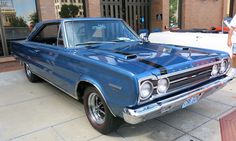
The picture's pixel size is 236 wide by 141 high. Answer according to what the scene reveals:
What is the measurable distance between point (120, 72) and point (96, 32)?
1697mm

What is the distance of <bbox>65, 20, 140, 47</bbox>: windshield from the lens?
3.93 metres

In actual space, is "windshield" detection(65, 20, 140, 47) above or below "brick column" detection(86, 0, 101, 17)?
below

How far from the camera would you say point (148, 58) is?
3102 mm

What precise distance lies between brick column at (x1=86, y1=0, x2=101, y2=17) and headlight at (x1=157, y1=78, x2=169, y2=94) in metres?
7.08

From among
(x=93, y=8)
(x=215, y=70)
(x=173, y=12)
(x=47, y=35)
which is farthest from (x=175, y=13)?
(x=215, y=70)

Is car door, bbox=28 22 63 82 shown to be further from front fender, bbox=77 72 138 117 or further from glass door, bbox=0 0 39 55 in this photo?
glass door, bbox=0 0 39 55

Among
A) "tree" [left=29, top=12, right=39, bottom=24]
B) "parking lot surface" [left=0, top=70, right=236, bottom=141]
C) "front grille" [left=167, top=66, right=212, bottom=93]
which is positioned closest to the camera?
"front grille" [left=167, top=66, right=212, bottom=93]

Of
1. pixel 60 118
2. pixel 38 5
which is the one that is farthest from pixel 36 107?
pixel 38 5

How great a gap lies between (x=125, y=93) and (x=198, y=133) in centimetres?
140

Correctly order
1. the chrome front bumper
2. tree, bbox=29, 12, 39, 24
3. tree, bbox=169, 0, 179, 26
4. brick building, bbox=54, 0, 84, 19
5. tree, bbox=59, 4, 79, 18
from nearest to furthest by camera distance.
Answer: the chrome front bumper
tree, bbox=29, 12, 39, 24
brick building, bbox=54, 0, 84, 19
tree, bbox=59, 4, 79, 18
tree, bbox=169, 0, 179, 26

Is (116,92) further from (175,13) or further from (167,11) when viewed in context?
(175,13)

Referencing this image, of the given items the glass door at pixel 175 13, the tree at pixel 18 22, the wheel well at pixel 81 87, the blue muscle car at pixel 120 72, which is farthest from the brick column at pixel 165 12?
the wheel well at pixel 81 87

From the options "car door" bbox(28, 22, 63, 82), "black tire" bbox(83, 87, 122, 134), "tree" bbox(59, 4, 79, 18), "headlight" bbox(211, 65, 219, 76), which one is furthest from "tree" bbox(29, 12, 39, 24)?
"headlight" bbox(211, 65, 219, 76)

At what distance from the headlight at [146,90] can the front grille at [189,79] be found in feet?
1.05
